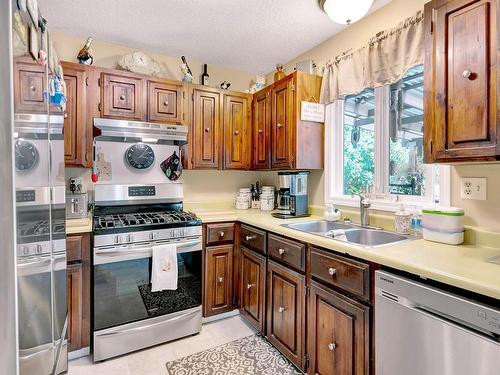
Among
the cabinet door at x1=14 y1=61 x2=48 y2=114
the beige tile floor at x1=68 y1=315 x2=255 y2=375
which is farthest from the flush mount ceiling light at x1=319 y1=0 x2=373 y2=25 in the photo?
the beige tile floor at x1=68 y1=315 x2=255 y2=375

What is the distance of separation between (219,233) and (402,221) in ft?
4.61

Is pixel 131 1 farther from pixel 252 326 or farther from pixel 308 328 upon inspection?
pixel 252 326

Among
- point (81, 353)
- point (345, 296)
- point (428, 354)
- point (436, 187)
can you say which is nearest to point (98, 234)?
point (81, 353)

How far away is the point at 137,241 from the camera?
203cm

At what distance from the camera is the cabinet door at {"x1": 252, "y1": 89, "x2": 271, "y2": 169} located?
2.68 meters

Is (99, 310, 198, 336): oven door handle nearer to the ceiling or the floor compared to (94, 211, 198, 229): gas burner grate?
nearer to the floor

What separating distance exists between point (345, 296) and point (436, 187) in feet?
3.05

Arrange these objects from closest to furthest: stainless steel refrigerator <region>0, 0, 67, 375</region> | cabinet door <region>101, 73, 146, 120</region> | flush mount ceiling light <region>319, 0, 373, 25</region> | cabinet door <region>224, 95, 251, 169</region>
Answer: stainless steel refrigerator <region>0, 0, 67, 375</region>, flush mount ceiling light <region>319, 0, 373, 25</region>, cabinet door <region>101, 73, 146, 120</region>, cabinet door <region>224, 95, 251, 169</region>

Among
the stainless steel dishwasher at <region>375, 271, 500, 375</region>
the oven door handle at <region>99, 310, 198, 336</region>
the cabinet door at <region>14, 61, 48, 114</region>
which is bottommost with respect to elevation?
the oven door handle at <region>99, 310, 198, 336</region>

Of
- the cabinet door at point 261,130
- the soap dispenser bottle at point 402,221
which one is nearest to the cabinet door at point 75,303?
the cabinet door at point 261,130

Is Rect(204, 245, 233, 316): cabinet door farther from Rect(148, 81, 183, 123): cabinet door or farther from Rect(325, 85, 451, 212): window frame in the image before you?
Rect(148, 81, 183, 123): cabinet door

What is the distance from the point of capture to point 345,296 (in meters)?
1.45

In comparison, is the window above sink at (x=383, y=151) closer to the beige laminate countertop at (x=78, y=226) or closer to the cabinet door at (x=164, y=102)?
the cabinet door at (x=164, y=102)

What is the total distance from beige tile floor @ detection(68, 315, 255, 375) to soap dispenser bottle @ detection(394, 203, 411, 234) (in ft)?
4.71
